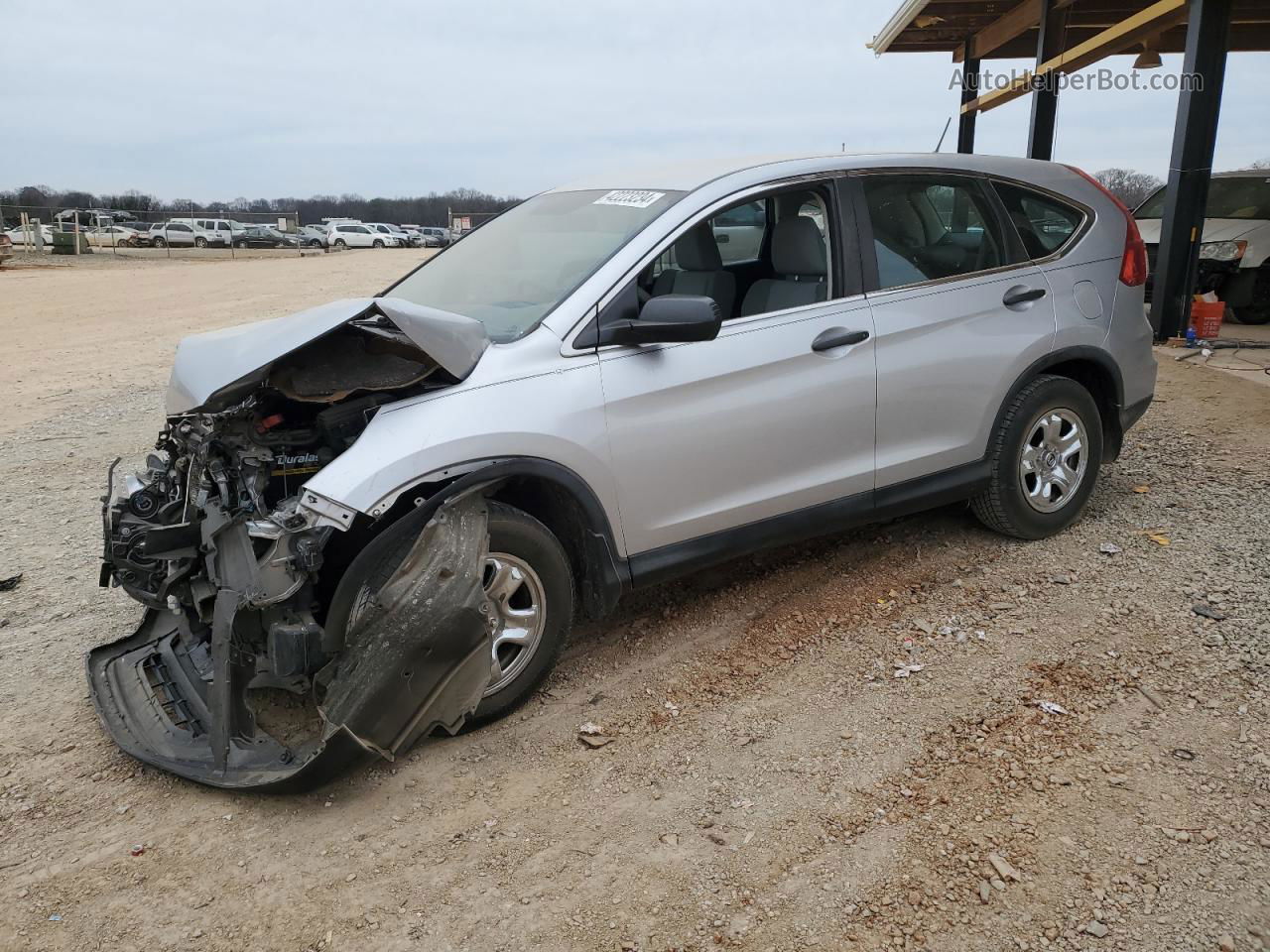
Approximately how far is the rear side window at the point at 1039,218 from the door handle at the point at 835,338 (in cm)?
120

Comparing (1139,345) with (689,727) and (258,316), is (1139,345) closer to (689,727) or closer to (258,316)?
(689,727)

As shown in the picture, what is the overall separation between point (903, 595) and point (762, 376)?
4.22 ft

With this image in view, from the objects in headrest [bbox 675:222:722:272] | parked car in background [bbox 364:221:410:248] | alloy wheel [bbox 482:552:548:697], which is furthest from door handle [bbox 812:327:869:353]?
parked car in background [bbox 364:221:410:248]

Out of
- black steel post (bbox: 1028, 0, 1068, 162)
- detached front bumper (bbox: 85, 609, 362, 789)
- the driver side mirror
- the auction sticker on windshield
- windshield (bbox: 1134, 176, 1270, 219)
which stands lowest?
detached front bumper (bbox: 85, 609, 362, 789)

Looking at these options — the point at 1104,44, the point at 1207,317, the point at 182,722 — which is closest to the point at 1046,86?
the point at 1104,44

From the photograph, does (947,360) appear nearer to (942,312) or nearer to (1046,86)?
(942,312)

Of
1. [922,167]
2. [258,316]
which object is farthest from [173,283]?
[922,167]

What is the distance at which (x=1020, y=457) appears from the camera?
15.4ft

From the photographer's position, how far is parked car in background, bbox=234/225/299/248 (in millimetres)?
46156

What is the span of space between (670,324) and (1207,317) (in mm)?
9349

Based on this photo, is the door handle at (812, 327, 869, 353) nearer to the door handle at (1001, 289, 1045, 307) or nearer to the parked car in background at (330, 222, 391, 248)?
the door handle at (1001, 289, 1045, 307)

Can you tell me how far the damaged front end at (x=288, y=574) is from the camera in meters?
2.96

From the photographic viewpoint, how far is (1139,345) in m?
5.00

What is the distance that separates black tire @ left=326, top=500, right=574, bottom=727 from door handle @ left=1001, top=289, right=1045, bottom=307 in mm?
2418
